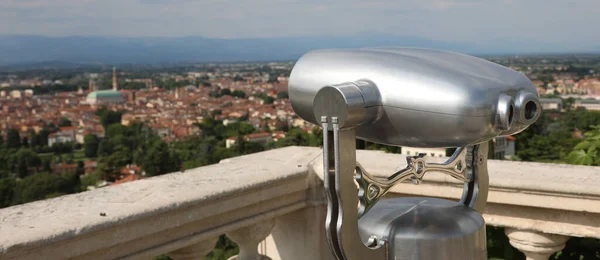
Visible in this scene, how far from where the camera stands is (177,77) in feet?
244

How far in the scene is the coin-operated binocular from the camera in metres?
0.60

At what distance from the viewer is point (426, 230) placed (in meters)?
0.66

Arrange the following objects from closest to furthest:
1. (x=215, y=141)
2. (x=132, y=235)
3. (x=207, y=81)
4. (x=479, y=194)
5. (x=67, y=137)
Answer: (x=479, y=194) → (x=132, y=235) → (x=215, y=141) → (x=67, y=137) → (x=207, y=81)

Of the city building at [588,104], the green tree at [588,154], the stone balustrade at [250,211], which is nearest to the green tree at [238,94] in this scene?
the city building at [588,104]

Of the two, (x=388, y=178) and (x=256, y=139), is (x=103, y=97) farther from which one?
(x=388, y=178)

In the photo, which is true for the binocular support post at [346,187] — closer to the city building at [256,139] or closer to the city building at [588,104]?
the city building at [256,139]

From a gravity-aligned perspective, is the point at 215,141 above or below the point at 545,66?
below

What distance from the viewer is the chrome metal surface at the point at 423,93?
0.59m

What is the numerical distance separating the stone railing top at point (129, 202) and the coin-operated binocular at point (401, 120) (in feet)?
1.23

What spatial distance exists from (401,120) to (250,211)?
659 mm

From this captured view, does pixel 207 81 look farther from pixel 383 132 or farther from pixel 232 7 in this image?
pixel 383 132

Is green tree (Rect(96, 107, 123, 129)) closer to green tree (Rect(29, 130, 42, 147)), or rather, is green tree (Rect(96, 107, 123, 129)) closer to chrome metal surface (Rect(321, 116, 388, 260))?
green tree (Rect(29, 130, 42, 147))

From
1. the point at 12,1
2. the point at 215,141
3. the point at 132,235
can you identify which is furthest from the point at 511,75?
the point at 12,1

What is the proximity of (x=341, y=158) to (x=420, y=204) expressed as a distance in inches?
4.4
